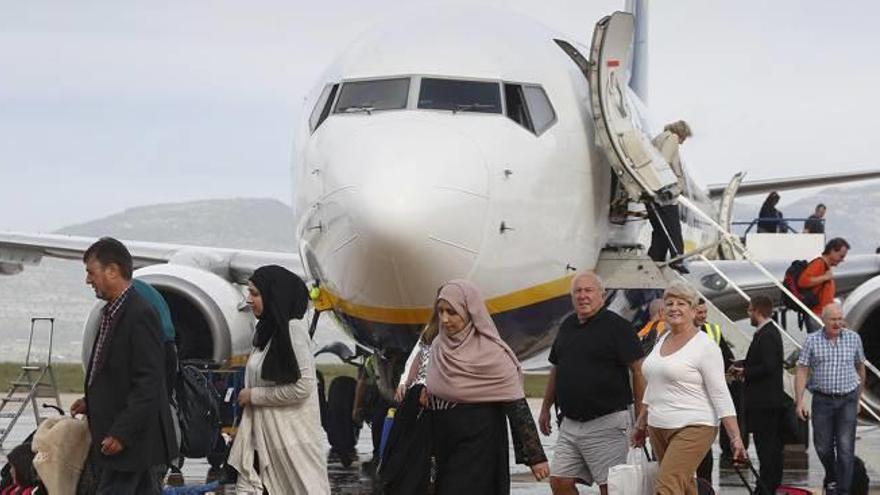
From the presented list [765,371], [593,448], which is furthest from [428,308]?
[765,371]

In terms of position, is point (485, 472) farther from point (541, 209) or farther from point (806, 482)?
point (806, 482)

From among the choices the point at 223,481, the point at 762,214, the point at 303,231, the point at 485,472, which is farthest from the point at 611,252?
the point at 762,214

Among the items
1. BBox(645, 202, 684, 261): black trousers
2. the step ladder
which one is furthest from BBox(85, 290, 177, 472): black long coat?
BBox(645, 202, 684, 261): black trousers

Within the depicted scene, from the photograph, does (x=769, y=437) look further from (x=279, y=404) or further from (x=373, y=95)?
(x=279, y=404)

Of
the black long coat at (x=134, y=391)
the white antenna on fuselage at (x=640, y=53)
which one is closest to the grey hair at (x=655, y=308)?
the black long coat at (x=134, y=391)

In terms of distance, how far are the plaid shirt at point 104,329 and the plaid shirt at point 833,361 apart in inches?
249

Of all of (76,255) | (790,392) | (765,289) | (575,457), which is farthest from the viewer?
(76,255)

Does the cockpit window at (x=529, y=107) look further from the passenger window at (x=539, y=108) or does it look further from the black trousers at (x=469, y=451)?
the black trousers at (x=469, y=451)

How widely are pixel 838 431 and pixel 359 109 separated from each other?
14.4 feet

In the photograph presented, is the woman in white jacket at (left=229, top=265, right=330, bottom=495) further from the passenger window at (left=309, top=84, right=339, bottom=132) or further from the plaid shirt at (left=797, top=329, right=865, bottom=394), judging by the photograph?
the plaid shirt at (left=797, top=329, right=865, bottom=394)

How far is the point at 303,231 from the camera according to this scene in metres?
14.3

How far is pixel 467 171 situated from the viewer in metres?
13.2

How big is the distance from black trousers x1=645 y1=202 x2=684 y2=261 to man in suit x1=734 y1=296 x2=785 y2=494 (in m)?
1.73

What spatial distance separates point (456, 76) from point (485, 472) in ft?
16.6
